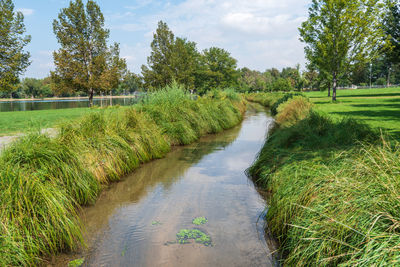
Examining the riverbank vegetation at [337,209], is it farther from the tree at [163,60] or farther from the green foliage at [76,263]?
the tree at [163,60]

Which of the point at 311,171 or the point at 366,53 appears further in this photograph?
the point at 366,53

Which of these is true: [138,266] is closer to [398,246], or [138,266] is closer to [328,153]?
[398,246]

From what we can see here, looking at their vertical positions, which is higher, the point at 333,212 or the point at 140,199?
the point at 333,212

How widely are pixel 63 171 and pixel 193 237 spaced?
2246mm

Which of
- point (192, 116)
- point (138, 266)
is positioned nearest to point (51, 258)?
point (138, 266)

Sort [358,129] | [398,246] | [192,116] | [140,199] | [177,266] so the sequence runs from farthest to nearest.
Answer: [192,116]
[358,129]
[140,199]
[177,266]
[398,246]

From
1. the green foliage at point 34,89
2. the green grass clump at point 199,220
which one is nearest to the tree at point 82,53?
the green grass clump at point 199,220

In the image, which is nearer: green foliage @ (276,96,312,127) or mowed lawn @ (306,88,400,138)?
green foliage @ (276,96,312,127)

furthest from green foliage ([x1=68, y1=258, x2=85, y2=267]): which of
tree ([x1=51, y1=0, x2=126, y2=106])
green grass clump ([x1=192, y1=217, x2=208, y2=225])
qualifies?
tree ([x1=51, y1=0, x2=126, y2=106])

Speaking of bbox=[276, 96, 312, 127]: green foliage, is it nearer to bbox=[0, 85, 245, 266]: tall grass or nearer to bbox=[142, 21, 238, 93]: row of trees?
bbox=[0, 85, 245, 266]: tall grass

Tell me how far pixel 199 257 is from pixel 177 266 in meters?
0.31

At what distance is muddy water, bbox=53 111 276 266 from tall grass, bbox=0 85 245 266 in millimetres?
316

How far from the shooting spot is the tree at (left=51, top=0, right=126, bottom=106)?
25094 mm

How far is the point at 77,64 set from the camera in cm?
2506
